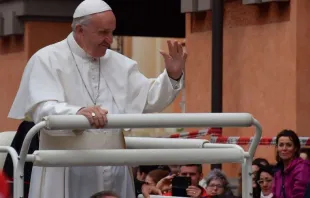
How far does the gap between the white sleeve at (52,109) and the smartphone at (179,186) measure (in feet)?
4.02

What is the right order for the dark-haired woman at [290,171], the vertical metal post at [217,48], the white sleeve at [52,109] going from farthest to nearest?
the vertical metal post at [217,48] → the dark-haired woman at [290,171] → the white sleeve at [52,109]

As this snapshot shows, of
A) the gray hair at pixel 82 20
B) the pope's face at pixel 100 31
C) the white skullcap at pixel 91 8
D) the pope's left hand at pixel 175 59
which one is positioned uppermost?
the white skullcap at pixel 91 8

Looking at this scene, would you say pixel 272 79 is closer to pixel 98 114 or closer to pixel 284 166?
pixel 284 166

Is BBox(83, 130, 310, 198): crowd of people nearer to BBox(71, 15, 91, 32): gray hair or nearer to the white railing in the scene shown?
BBox(71, 15, 91, 32): gray hair

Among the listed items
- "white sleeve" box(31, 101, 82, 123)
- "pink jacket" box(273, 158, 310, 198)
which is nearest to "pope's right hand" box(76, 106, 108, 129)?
"white sleeve" box(31, 101, 82, 123)

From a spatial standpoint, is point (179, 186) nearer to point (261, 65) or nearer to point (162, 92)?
point (162, 92)

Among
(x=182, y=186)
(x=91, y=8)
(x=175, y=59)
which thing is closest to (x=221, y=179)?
(x=182, y=186)

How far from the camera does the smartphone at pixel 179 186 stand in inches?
293

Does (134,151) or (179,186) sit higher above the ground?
(134,151)

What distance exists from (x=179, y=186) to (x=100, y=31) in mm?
1378

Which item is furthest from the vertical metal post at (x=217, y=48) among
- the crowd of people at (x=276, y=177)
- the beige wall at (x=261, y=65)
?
the crowd of people at (x=276, y=177)

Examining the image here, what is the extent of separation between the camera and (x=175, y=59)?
6.57 metres

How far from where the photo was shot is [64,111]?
6199 millimetres

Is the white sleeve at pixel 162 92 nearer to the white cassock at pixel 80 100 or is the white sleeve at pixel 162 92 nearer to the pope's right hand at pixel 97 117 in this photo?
the white cassock at pixel 80 100
